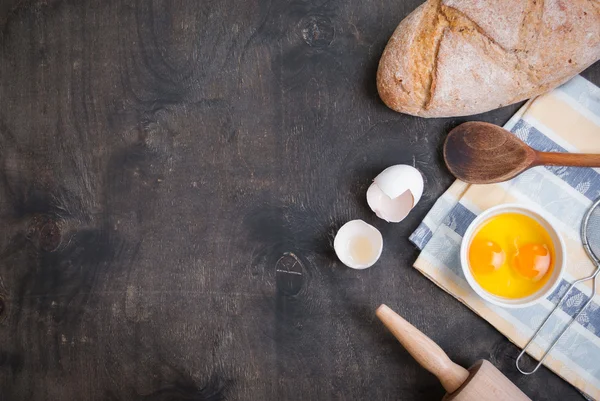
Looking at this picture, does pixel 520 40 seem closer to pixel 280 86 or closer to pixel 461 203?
pixel 461 203

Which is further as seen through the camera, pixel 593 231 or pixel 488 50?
pixel 593 231

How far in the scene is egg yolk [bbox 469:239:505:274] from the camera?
1312mm

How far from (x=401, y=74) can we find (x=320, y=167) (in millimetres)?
330

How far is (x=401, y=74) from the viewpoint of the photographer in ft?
4.33

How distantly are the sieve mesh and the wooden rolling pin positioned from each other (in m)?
0.40

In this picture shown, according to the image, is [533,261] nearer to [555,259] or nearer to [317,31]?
[555,259]

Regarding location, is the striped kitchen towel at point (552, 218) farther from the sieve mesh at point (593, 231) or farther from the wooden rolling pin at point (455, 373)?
the wooden rolling pin at point (455, 373)

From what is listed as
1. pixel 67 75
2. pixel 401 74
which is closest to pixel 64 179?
pixel 67 75

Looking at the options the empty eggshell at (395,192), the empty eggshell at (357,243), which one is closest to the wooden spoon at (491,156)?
the empty eggshell at (395,192)

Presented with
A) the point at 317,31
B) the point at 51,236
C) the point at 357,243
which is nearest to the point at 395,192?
the point at 357,243

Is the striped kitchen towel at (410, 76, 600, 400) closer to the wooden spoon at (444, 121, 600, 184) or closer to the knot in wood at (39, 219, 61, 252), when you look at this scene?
the wooden spoon at (444, 121, 600, 184)

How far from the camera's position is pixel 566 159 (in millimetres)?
1318

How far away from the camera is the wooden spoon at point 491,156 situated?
132cm

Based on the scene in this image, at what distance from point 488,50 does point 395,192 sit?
1.32ft
